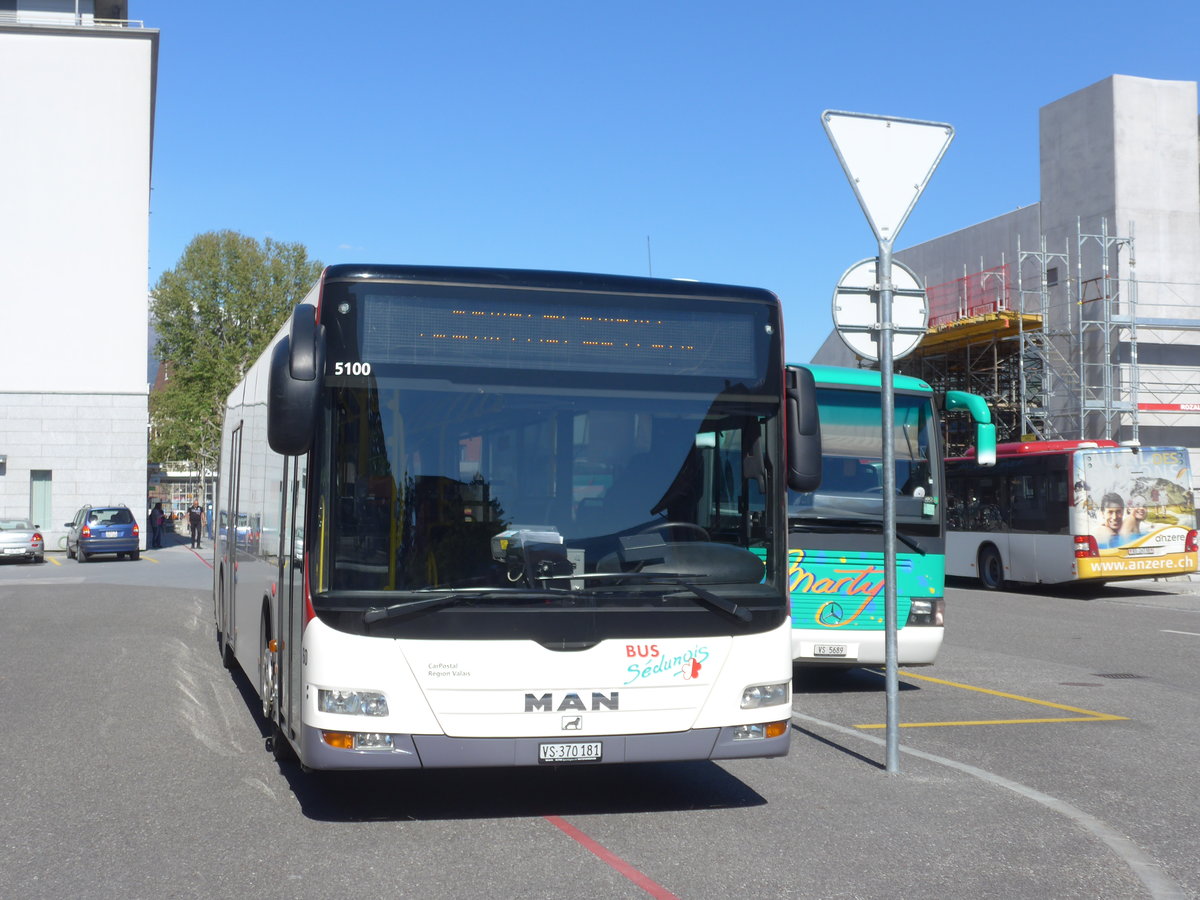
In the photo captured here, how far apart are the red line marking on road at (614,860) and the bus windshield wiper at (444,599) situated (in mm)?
1097

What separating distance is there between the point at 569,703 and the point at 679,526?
1012 mm

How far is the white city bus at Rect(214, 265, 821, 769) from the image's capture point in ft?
19.6

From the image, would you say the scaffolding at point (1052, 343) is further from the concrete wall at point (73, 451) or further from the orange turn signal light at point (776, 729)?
→ the orange turn signal light at point (776, 729)

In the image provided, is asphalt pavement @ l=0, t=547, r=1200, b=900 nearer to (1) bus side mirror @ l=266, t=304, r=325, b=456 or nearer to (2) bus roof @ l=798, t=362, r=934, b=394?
(1) bus side mirror @ l=266, t=304, r=325, b=456

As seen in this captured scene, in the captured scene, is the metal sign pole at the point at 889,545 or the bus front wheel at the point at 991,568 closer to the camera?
the metal sign pole at the point at 889,545

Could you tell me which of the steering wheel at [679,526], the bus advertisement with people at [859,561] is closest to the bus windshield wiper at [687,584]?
the steering wheel at [679,526]

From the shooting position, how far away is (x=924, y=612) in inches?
433

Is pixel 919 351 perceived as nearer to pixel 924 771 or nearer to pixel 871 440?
pixel 871 440

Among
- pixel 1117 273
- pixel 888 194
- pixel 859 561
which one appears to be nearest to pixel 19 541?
pixel 1117 273

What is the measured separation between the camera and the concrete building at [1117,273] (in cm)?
3534

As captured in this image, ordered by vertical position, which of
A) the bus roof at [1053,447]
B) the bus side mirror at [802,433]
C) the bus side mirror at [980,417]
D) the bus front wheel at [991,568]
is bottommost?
the bus front wheel at [991,568]

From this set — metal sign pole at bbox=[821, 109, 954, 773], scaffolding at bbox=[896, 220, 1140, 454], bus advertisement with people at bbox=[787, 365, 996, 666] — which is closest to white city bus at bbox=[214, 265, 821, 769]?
metal sign pole at bbox=[821, 109, 954, 773]

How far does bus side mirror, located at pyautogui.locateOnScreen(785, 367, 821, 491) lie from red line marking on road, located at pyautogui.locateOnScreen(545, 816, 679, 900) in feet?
6.63

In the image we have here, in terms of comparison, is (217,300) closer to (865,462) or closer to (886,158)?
(865,462)
